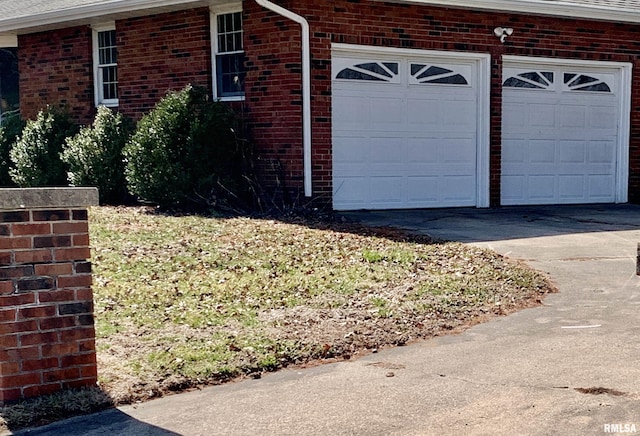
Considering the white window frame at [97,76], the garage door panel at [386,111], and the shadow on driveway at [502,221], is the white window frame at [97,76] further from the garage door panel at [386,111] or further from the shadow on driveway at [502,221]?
the shadow on driveway at [502,221]

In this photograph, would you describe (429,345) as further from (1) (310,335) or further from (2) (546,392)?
(2) (546,392)

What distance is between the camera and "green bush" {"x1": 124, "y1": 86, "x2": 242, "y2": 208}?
12797 mm

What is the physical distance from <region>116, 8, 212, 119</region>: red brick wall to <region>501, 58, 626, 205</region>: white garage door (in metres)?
5.36

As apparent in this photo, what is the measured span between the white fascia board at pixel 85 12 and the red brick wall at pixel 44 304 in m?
9.26

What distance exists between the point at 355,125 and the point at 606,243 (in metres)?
4.57

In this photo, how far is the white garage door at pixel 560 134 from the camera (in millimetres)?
15289

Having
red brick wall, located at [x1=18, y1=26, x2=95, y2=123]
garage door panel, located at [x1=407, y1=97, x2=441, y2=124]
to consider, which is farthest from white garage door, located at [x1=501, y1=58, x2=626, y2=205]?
red brick wall, located at [x1=18, y1=26, x2=95, y2=123]

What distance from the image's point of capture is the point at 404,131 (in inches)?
556

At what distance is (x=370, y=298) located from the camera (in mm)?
7531

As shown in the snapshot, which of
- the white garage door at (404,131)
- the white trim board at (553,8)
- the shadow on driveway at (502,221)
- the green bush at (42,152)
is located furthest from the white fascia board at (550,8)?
the green bush at (42,152)

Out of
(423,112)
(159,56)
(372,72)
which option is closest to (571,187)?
(423,112)

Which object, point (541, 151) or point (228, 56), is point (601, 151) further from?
point (228, 56)

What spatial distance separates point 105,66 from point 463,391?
42.1ft

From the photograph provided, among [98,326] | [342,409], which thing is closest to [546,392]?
[342,409]
